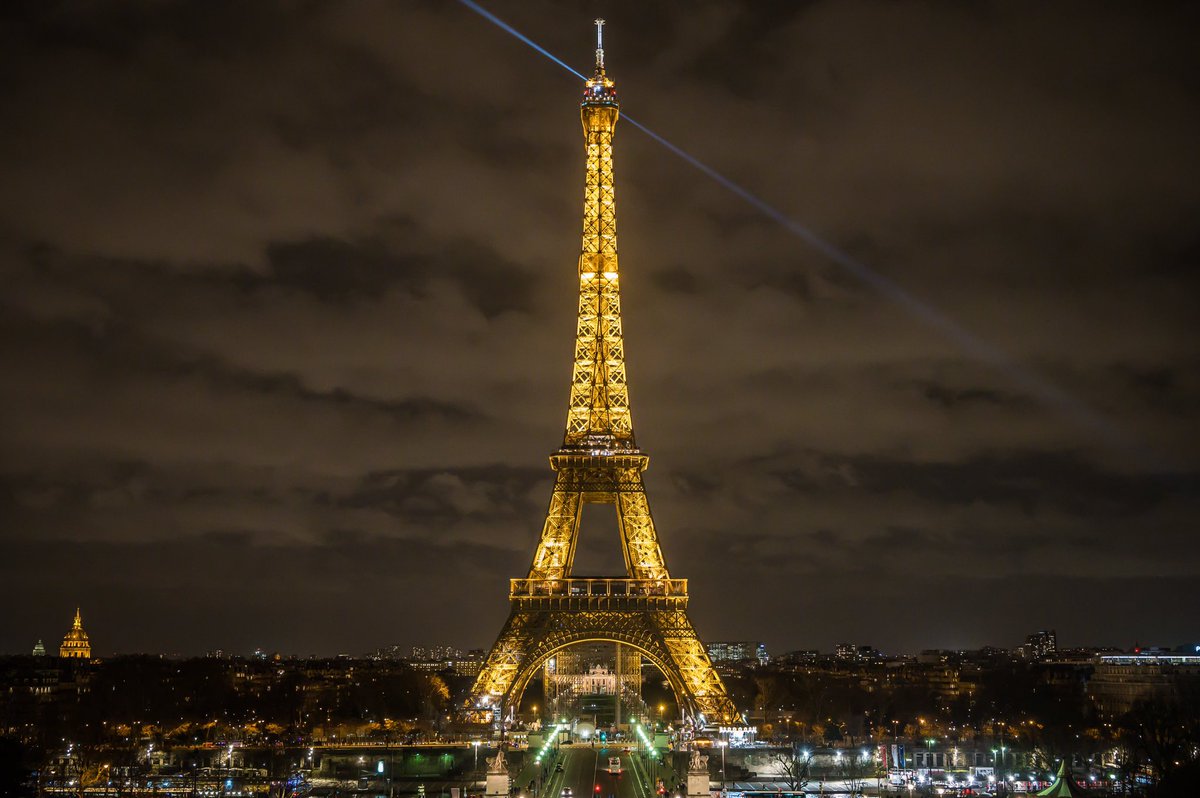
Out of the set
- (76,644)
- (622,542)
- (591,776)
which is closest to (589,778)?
(591,776)

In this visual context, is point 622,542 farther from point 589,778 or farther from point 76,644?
point 76,644

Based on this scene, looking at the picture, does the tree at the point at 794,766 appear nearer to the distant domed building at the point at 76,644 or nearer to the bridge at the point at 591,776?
the bridge at the point at 591,776

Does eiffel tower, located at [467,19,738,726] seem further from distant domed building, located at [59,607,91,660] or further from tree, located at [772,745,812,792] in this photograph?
distant domed building, located at [59,607,91,660]

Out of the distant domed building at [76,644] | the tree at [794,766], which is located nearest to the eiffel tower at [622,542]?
the tree at [794,766]

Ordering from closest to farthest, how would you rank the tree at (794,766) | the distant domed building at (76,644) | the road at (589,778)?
1. the road at (589,778)
2. the tree at (794,766)
3. the distant domed building at (76,644)

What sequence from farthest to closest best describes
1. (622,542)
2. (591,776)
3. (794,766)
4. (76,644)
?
(76,644) → (622,542) → (794,766) → (591,776)

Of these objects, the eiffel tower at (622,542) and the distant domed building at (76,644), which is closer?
the eiffel tower at (622,542)
